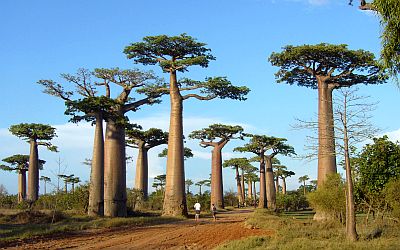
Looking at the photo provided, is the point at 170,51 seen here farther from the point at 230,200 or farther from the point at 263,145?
the point at 230,200

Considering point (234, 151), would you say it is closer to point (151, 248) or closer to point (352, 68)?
point (352, 68)

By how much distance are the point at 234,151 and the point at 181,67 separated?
51.2 ft

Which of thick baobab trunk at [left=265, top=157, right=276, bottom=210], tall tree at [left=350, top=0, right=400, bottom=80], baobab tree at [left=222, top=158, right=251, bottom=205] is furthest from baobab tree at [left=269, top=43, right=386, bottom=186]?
baobab tree at [left=222, top=158, right=251, bottom=205]

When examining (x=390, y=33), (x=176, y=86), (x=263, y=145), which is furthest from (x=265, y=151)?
(x=390, y=33)

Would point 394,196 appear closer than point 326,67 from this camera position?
Yes

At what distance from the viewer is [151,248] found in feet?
32.7

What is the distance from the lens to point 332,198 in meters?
13.1

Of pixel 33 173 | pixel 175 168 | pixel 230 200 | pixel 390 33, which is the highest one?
pixel 390 33

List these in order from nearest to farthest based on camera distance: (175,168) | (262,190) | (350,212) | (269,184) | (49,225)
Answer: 1. (350,212)
2. (49,225)
3. (175,168)
4. (262,190)
5. (269,184)

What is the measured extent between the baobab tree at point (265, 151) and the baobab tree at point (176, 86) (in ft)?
39.5

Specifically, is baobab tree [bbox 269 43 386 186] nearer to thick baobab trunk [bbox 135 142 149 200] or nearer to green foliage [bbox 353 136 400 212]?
green foliage [bbox 353 136 400 212]

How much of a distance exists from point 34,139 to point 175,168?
45.7 feet

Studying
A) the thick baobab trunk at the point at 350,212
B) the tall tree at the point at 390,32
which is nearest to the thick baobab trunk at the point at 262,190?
the thick baobab trunk at the point at 350,212

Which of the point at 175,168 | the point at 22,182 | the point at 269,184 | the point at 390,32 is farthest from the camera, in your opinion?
the point at 22,182
